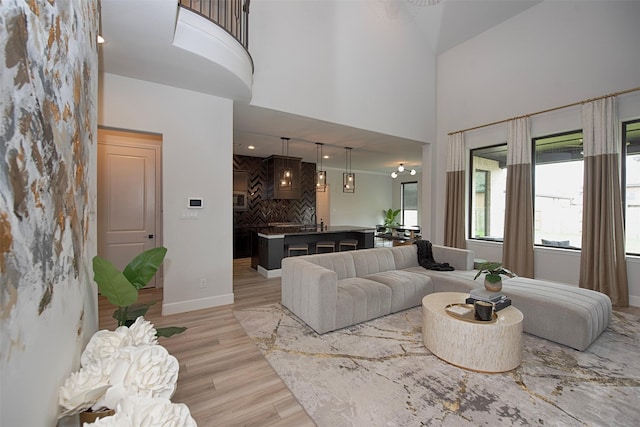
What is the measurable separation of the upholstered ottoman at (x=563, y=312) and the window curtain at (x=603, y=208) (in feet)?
4.30

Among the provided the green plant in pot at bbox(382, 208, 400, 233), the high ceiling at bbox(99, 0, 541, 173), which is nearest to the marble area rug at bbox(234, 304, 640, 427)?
the high ceiling at bbox(99, 0, 541, 173)

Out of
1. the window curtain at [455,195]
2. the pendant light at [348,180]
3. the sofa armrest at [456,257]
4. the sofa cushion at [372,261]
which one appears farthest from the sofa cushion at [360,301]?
the pendant light at [348,180]

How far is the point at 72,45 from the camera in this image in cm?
102

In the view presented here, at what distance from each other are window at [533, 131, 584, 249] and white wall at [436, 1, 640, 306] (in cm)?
25

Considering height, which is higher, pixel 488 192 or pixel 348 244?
pixel 488 192

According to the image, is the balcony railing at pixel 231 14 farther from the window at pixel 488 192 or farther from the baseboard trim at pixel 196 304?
the window at pixel 488 192

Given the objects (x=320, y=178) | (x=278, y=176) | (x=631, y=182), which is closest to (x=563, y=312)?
(x=631, y=182)

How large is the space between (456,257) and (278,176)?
514 centimetres

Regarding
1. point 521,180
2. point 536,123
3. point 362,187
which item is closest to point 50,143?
point 521,180

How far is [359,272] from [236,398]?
2214 mm

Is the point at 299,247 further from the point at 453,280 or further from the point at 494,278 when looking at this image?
the point at 494,278

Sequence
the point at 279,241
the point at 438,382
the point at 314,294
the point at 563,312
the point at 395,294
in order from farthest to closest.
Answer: the point at 279,241
the point at 395,294
the point at 314,294
the point at 563,312
the point at 438,382

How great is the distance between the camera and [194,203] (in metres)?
3.58

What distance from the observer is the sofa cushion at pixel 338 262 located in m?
3.48
